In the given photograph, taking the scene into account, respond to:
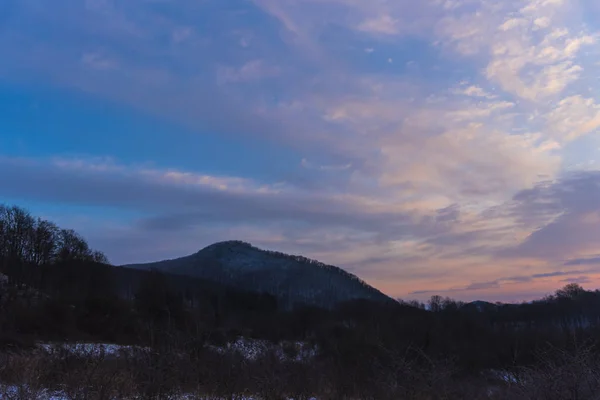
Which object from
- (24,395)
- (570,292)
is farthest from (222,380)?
(570,292)

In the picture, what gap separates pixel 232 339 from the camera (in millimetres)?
38344

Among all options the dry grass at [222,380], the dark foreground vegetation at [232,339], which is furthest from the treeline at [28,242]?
the dry grass at [222,380]

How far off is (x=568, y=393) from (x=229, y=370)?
6682mm

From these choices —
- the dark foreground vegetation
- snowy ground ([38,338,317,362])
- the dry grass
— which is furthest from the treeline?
the dry grass

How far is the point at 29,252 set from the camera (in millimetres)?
73250

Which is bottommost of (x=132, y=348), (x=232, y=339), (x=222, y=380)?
(x=232, y=339)

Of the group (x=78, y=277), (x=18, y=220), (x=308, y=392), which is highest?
(x=18, y=220)

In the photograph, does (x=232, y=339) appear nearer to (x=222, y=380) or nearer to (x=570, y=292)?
(x=222, y=380)

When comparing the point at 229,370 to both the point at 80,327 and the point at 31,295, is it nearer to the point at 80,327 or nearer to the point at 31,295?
the point at 80,327

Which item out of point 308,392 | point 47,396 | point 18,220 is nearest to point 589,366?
point 308,392

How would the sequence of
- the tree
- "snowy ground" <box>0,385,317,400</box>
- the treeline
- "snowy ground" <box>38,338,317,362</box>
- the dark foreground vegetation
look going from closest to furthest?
"snowy ground" <box>0,385,317,400</box> → the dark foreground vegetation → "snowy ground" <box>38,338,317,362</box> → the treeline → the tree

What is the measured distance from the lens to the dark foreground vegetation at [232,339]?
944 cm

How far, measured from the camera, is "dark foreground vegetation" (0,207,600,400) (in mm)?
9438

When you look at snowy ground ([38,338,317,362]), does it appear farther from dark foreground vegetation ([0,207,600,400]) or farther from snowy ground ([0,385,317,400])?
snowy ground ([0,385,317,400])
